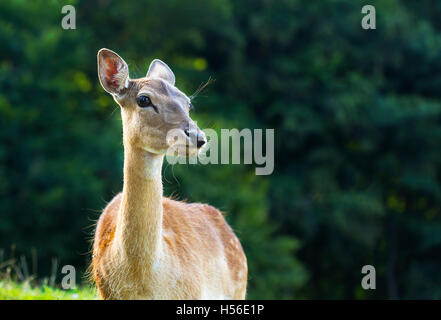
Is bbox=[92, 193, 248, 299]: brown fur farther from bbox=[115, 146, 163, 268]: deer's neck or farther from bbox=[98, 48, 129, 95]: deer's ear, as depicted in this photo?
bbox=[98, 48, 129, 95]: deer's ear

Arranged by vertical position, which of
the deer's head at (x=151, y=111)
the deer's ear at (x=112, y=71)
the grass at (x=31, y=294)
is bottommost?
the grass at (x=31, y=294)

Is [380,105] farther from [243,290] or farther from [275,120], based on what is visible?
[243,290]

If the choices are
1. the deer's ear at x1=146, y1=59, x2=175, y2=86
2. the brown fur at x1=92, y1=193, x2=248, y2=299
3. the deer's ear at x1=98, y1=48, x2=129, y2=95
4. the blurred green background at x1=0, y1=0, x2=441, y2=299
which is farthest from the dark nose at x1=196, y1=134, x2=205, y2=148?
the blurred green background at x1=0, y1=0, x2=441, y2=299

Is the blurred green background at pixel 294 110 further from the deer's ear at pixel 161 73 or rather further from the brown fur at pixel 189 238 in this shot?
the deer's ear at pixel 161 73

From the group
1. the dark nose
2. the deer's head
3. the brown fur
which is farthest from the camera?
the brown fur

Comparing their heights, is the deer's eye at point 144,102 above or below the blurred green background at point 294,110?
below

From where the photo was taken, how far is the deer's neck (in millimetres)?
5195

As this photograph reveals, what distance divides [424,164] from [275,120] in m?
7.43

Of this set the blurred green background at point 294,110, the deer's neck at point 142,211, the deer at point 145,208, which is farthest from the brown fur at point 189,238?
the blurred green background at point 294,110

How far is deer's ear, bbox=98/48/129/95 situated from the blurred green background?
19.0 metres

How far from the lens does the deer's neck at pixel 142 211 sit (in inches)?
205

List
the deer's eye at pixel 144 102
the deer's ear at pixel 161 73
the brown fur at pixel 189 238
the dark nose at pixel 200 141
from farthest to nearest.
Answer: the deer's ear at pixel 161 73, the brown fur at pixel 189 238, the deer's eye at pixel 144 102, the dark nose at pixel 200 141

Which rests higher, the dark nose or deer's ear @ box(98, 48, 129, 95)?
deer's ear @ box(98, 48, 129, 95)

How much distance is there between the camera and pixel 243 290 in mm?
6766
